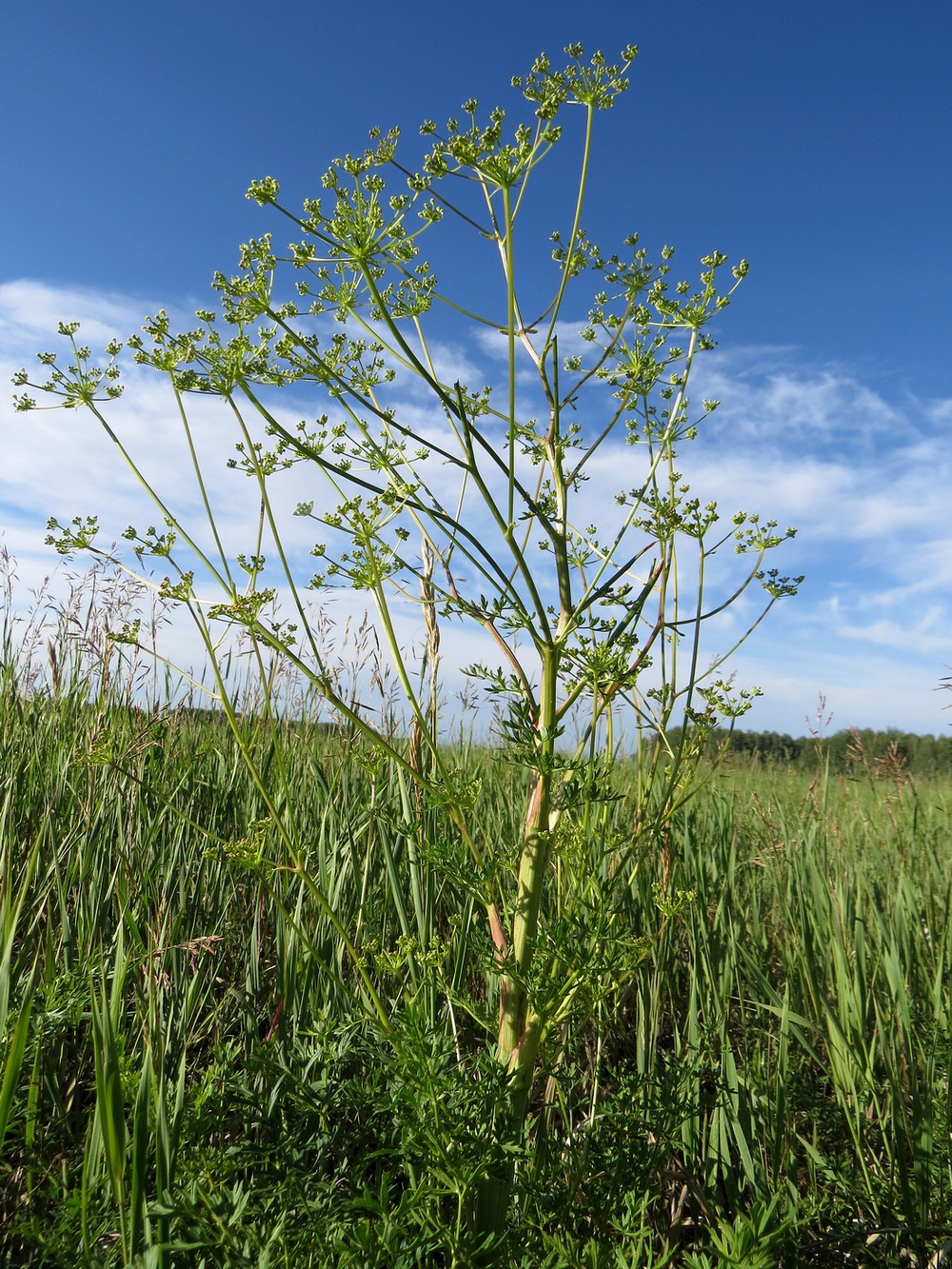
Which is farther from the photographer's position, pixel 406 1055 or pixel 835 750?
pixel 835 750

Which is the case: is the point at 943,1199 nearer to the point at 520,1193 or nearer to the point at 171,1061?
the point at 520,1193

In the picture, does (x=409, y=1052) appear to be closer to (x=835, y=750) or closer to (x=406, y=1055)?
(x=406, y=1055)

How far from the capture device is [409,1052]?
142cm

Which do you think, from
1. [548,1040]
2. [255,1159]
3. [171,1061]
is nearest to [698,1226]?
[548,1040]

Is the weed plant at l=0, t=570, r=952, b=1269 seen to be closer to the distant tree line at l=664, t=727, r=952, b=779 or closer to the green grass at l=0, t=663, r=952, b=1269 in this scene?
the green grass at l=0, t=663, r=952, b=1269

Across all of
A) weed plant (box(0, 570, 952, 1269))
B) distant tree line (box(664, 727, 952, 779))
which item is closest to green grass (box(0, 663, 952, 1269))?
weed plant (box(0, 570, 952, 1269))

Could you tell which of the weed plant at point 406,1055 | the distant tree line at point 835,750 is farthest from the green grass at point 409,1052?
the distant tree line at point 835,750

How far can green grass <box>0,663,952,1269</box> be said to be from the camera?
4.52 ft

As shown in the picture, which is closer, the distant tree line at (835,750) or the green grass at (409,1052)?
the green grass at (409,1052)

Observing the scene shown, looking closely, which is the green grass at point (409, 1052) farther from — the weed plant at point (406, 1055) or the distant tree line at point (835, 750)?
the distant tree line at point (835, 750)

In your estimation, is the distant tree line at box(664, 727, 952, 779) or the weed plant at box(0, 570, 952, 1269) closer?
the weed plant at box(0, 570, 952, 1269)

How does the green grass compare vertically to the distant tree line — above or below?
below

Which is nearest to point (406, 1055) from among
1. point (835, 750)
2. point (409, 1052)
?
point (409, 1052)

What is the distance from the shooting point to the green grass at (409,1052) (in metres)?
1.38
